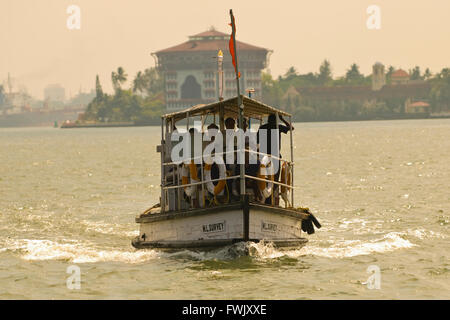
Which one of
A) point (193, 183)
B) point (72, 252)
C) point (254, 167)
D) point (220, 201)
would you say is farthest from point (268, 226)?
point (72, 252)

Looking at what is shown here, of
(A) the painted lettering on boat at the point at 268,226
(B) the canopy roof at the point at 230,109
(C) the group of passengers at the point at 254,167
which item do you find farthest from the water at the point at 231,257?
(B) the canopy roof at the point at 230,109

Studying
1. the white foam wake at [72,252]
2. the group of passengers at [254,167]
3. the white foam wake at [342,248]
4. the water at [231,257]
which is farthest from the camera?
the white foam wake at [72,252]

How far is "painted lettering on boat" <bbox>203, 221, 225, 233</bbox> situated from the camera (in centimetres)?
1580

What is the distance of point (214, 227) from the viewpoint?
1588 cm

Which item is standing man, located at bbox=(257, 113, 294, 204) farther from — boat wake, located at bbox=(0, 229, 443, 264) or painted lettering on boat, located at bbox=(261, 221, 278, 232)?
boat wake, located at bbox=(0, 229, 443, 264)

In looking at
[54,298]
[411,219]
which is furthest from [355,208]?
[54,298]

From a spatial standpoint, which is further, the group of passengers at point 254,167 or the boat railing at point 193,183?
the group of passengers at point 254,167

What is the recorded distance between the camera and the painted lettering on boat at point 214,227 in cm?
1580

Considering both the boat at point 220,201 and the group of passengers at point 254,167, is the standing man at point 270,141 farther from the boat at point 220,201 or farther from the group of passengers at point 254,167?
the boat at point 220,201

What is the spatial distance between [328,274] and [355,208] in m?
11.6

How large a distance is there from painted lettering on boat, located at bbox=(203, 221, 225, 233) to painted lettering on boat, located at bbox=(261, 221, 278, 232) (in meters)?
0.78

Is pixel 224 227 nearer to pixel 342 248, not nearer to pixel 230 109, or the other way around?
pixel 230 109

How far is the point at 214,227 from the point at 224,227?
22cm

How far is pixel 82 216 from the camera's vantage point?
2620cm
